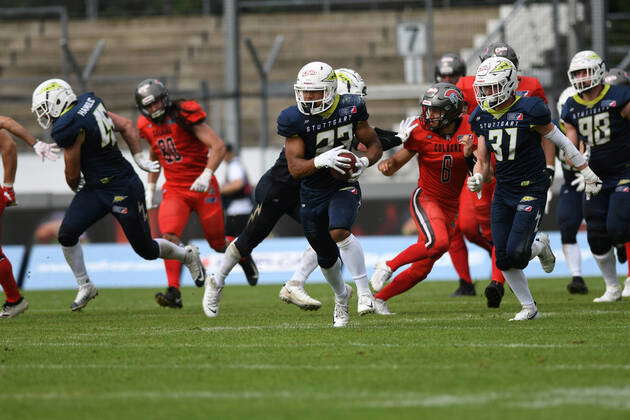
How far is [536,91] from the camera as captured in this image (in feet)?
32.3

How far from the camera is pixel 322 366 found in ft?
19.4

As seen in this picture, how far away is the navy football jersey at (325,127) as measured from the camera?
25.5 ft

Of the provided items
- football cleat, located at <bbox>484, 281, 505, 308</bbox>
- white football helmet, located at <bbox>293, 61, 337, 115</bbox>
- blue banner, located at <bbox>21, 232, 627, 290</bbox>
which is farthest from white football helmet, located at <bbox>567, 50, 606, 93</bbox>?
blue banner, located at <bbox>21, 232, 627, 290</bbox>

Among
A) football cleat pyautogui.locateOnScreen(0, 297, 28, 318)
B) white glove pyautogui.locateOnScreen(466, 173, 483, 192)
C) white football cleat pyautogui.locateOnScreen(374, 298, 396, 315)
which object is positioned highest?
white glove pyautogui.locateOnScreen(466, 173, 483, 192)

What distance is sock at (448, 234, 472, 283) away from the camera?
36.5 feet

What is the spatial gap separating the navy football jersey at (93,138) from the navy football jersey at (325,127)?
7.57 ft

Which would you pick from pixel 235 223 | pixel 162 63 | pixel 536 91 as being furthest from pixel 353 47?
pixel 536 91

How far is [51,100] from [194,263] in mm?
2011

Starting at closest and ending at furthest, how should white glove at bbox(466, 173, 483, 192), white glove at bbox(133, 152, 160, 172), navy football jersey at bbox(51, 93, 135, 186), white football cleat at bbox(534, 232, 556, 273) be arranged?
white glove at bbox(466, 173, 483, 192)
white football cleat at bbox(534, 232, 556, 273)
navy football jersey at bbox(51, 93, 135, 186)
white glove at bbox(133, 152, 160, 172)

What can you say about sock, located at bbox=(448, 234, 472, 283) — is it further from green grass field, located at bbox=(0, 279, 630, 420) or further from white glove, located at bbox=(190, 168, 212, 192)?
white glove, located at bbox=(190, 168, 212, 192)

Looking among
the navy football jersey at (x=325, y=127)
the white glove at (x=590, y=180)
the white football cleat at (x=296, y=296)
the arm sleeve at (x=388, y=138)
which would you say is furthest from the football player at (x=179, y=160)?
the white glove at (x=590, y=180)

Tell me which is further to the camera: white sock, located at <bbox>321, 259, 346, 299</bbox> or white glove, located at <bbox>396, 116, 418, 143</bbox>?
white glove, located at <bbox>396, 116, 418, 143</bbox>

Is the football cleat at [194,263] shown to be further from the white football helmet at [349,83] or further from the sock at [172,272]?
the white football helmet at [349,83]

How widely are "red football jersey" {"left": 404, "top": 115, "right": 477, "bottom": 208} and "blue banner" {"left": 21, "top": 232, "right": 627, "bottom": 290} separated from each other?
5301 mm
